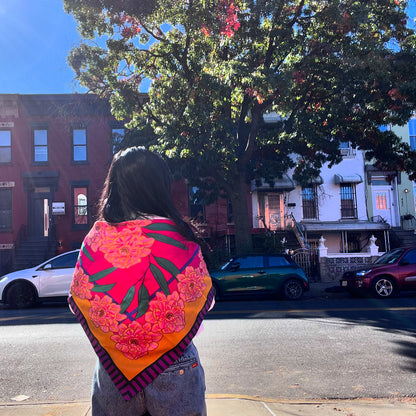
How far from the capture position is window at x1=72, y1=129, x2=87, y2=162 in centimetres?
2184

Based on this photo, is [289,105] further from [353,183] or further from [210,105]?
[353,183]

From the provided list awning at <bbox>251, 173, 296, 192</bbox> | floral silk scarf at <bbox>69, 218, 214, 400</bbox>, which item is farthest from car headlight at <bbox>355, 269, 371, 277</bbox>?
floral silk scarf at <bbox>69, 218, 214, 400</bbox>

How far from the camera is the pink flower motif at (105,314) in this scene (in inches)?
71.3

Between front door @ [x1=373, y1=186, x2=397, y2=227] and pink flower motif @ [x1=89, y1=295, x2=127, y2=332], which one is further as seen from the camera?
front door @ [x1=373, y1=186, x2=397, y2=227]

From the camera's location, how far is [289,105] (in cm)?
1303

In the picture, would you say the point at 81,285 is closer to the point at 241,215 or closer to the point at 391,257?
the point at 391,257

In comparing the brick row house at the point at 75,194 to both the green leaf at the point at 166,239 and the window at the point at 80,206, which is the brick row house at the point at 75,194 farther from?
the green leaf at the point at 166,239

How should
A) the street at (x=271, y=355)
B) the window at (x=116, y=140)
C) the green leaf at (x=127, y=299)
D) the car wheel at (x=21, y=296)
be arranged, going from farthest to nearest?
the window at (x=116, y=140) → the car wheel at (x=21, y=296) → the street at (x=271, y=355) → the green leaf at (x=127, y=299)

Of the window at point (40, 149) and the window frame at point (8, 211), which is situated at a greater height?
the window at point (40, 149)

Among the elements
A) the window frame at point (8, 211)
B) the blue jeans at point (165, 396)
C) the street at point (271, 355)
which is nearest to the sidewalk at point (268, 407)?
the street at point (271, 355)

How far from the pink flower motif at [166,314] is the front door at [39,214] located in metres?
21.3

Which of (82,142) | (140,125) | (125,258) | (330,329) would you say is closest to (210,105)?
(140,125)

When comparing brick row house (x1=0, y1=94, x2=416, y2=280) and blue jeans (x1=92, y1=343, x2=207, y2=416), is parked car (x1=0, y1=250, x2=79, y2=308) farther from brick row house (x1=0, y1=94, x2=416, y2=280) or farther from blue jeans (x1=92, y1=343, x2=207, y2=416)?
blue jeans (x1=92, y1=343, x2=207, y2=416)

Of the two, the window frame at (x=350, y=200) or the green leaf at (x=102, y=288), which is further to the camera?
the window frame at (x=350, y=200)
